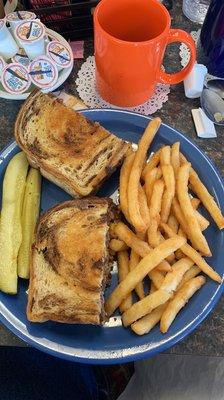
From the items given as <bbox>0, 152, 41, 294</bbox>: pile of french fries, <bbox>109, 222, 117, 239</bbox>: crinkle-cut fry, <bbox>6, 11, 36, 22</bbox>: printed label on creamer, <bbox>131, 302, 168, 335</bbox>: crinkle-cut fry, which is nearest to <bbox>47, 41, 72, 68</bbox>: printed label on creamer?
<bbox>6, 11, 36, 22</bbox>: printed label on creamer

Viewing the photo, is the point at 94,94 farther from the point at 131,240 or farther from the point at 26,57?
the point at 131,240

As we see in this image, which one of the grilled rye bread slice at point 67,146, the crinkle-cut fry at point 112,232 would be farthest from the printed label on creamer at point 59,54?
the crinkle-cut fry at point 112,232

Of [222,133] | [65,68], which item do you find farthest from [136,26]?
[222,133]

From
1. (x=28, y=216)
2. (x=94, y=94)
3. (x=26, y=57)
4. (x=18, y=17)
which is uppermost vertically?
(x=18, y=17)

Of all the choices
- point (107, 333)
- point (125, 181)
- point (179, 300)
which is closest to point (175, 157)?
point (125, 181)

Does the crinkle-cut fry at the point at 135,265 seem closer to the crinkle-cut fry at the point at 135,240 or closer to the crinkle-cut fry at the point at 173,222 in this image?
the crinkle-cut fry at the point at 135,240

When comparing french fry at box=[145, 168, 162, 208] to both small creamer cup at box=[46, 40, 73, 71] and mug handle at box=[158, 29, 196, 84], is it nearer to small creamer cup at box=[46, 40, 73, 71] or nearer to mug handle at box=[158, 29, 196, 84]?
mug handle at box=[158, 29, 196, 84]
